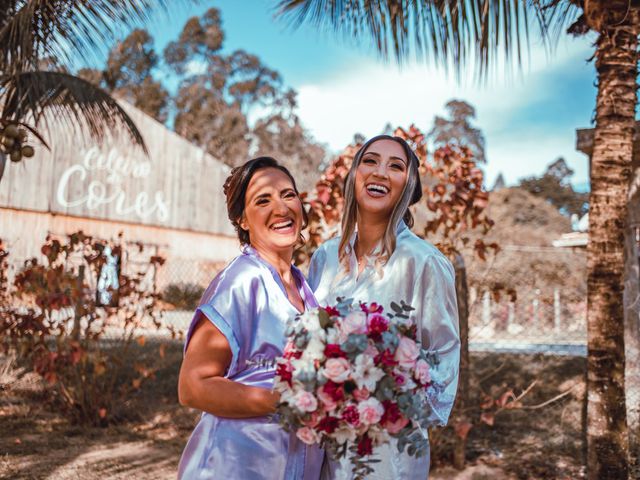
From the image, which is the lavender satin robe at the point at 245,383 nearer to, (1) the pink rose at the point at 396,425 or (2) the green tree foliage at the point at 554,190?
(1) the pink rose at the point at 396,425

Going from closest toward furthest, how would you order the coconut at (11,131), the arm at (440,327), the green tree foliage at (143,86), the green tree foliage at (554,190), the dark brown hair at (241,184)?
the arm at (440,327) → the dark brown hair at (241,184) → the coconut at (11,131) → the green tree foliage at (143,86) → the green tree foliage at (554,190)

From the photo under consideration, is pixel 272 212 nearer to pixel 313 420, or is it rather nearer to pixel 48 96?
pixel 313 420

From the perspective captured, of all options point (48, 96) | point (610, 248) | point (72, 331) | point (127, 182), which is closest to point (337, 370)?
point (610, 248)

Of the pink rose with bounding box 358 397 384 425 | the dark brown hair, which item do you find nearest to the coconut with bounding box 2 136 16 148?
the dark brown hair

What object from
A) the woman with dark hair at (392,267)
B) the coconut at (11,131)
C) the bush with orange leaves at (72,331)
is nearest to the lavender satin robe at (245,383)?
the woman with dark hair at (392,267)

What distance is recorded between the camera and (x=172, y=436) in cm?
614

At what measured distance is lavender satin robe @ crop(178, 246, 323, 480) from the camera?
1711mm

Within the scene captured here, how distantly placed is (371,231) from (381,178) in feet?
0.65

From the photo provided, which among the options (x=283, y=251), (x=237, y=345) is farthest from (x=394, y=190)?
(x=237, y=345)

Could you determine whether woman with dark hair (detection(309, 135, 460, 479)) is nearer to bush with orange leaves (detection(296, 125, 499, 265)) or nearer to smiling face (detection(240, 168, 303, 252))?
smiling face (detection(240, 168, 303, 252))

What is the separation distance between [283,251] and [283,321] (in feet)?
0.98

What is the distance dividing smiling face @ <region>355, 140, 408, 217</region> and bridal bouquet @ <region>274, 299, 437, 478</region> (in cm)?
79

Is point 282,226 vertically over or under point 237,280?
over

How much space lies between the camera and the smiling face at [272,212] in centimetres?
198
